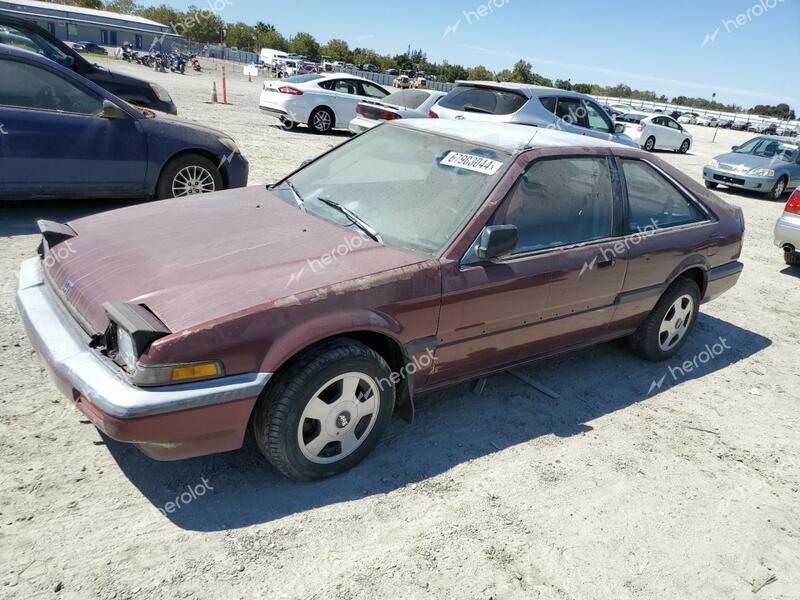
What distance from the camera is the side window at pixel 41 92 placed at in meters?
5.50

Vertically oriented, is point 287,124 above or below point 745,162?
below

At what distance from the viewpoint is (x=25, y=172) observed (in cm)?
549

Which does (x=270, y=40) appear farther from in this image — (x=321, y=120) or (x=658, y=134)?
(x=321, y=120)

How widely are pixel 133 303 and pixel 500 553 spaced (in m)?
1.93

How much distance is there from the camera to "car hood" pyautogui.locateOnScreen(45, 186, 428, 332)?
2549mm

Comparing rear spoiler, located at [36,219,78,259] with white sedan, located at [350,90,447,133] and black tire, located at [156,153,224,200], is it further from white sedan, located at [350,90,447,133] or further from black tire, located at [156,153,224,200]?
white sedan, located at [350,90,447,133]

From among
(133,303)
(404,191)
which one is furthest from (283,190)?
(133,303)

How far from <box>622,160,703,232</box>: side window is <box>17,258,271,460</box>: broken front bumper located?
2882 millimetres

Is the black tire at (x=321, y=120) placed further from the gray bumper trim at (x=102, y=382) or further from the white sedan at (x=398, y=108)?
the gray bumper trim at (x=102, y=382)

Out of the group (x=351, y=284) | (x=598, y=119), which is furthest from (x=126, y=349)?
(x=598, y=119)

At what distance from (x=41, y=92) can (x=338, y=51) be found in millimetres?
97845

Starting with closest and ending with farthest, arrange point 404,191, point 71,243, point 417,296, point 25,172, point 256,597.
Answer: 1. point 256,597
2. point 417,296
3. point 71,243
4. point 404,191
5. point 25,172

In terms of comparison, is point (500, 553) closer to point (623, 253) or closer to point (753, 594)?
point (753, 594)

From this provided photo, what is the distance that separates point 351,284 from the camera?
274 centimetres
